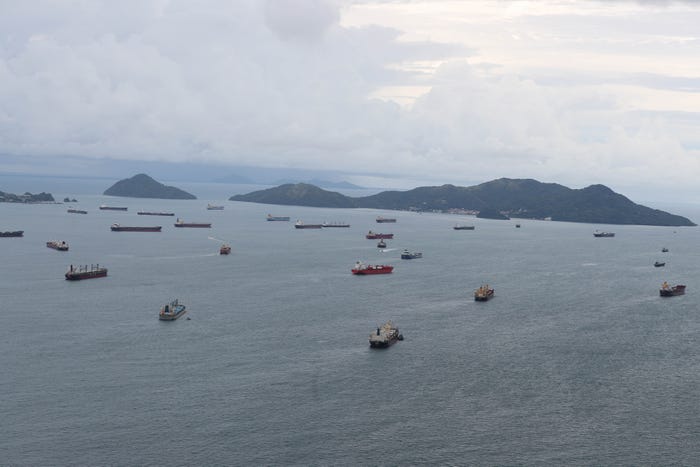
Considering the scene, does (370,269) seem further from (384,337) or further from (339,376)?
(339,376)

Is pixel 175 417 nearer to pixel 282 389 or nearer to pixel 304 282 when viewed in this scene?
pixel 282 389

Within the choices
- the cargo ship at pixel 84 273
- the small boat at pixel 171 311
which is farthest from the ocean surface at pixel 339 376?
the cargo ship at pixel 84 273

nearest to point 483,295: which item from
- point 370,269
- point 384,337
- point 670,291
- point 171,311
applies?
point 370,269

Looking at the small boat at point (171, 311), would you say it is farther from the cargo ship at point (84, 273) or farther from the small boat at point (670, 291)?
the small boat at point (670, 291)

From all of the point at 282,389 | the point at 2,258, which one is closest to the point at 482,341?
the point at 282,389

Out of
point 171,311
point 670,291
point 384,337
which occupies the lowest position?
point 171,311

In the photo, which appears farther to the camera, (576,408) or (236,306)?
(236,306)
